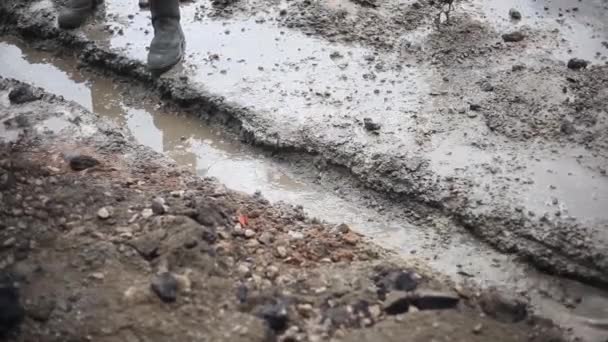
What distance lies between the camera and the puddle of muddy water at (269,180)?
2330 millimetres

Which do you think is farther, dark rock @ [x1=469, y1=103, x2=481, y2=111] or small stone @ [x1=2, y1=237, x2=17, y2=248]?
dark rock @ [x1=469, y1=103, x2=481, y2=111]

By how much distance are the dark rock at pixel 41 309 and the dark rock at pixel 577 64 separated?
303 centimetres

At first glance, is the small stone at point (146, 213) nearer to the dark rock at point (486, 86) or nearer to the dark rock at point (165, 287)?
the dark rock at point (165, 287)

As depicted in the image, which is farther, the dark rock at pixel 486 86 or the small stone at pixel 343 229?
the dark rock at pixel 486 86

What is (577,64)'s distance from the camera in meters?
3.26

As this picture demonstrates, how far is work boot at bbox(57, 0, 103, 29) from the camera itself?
392 cm

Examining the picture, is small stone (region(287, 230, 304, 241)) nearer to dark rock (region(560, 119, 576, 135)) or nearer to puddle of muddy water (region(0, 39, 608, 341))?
puddle of muddy water (region(0, 39, 608, 341))

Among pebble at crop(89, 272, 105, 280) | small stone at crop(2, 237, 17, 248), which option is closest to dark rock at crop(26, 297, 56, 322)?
pebble at crop(89, 272, 105, 280)

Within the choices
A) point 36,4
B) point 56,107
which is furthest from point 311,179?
point 36,4

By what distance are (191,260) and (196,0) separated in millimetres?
2579

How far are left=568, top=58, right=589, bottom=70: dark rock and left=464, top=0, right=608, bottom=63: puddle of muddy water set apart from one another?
111mm

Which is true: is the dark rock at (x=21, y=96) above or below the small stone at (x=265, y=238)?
above

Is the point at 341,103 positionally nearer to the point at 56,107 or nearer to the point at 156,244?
the point at 156,244

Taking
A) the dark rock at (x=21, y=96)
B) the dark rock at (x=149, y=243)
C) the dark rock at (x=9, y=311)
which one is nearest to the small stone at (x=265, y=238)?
the dark rock at (x=149, y=243)
